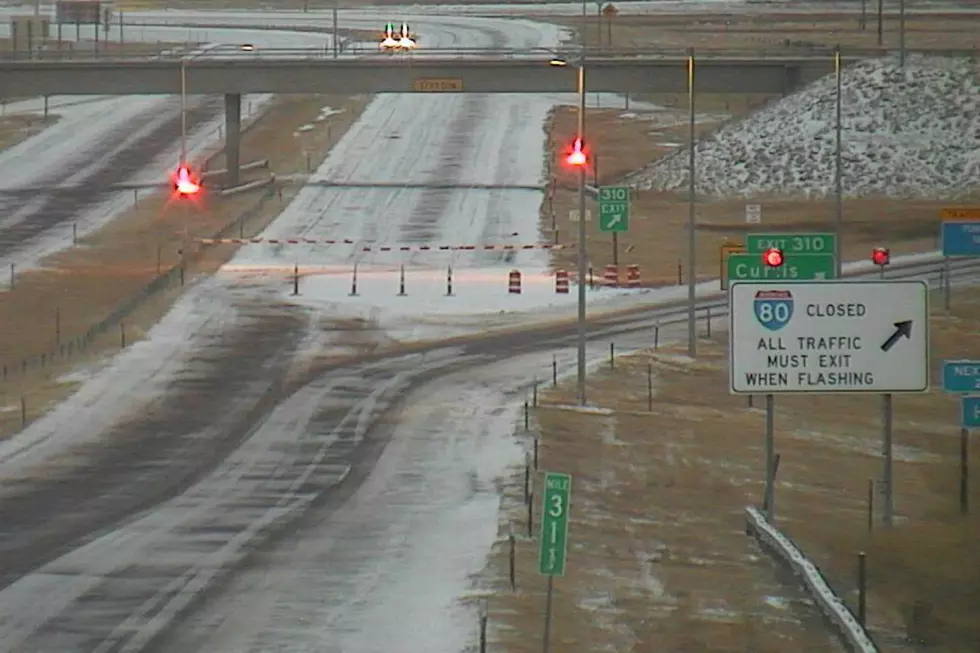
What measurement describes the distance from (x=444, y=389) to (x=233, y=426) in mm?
6286

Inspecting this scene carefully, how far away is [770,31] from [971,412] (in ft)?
374

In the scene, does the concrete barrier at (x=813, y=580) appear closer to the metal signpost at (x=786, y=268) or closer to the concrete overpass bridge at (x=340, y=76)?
the metal signpost at (x=786, y=268)

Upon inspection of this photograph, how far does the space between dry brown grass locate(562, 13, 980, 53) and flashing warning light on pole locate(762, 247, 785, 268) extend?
270ft

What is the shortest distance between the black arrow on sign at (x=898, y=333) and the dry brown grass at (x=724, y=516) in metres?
3.15

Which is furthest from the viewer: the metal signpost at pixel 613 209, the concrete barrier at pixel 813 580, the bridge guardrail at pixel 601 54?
the bridge guardrail at pixel 601 54

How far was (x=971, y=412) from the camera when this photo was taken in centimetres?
3036

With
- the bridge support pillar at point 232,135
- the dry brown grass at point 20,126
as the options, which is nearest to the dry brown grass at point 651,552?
the bridge support pillar at point 232,135

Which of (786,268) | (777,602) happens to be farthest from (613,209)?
(777,602)

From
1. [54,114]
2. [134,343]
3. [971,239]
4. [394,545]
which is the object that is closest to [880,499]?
[971,239]

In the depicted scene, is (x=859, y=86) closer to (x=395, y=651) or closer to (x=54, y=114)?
(x=54, y=114)

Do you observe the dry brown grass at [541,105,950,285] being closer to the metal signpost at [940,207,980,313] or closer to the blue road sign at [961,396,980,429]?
the metal signpost at [940,207,980,313]

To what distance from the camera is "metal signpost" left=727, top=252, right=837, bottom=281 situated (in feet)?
123

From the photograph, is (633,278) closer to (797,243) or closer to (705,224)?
(705,224)

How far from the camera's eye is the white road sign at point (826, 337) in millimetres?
33031
